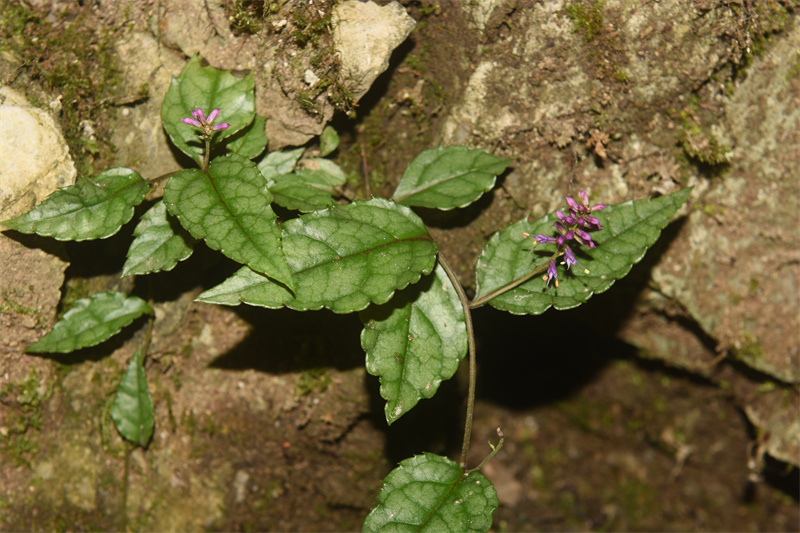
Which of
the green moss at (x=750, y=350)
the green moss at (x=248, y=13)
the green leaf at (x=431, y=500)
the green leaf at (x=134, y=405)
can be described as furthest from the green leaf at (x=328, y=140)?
the green moss at (x=750, y=350)

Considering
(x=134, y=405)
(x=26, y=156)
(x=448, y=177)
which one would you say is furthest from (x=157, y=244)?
(x=448, y=177)

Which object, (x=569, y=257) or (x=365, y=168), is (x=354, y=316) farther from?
(x=569, y=257)

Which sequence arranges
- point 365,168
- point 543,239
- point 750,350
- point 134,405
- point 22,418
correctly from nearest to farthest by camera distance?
point 543,239 → point 22,418 → point 134,405 → point 365,168 → point 750,350

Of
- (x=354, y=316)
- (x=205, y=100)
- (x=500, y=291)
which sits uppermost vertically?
(x=205, y=100)

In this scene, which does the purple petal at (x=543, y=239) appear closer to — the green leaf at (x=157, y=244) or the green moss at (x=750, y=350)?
the green leaf at (x=157, y=244)

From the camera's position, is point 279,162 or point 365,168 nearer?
point 279,162

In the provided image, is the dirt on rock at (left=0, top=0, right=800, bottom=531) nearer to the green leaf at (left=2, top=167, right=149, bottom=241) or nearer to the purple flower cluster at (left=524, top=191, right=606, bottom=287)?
the green leaf at (left=2, top=167, right=149, bottom=241)

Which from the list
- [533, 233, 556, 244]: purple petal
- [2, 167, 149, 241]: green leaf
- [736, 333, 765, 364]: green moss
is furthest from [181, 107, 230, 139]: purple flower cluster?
[736, 333, 765, 364]: green moss
